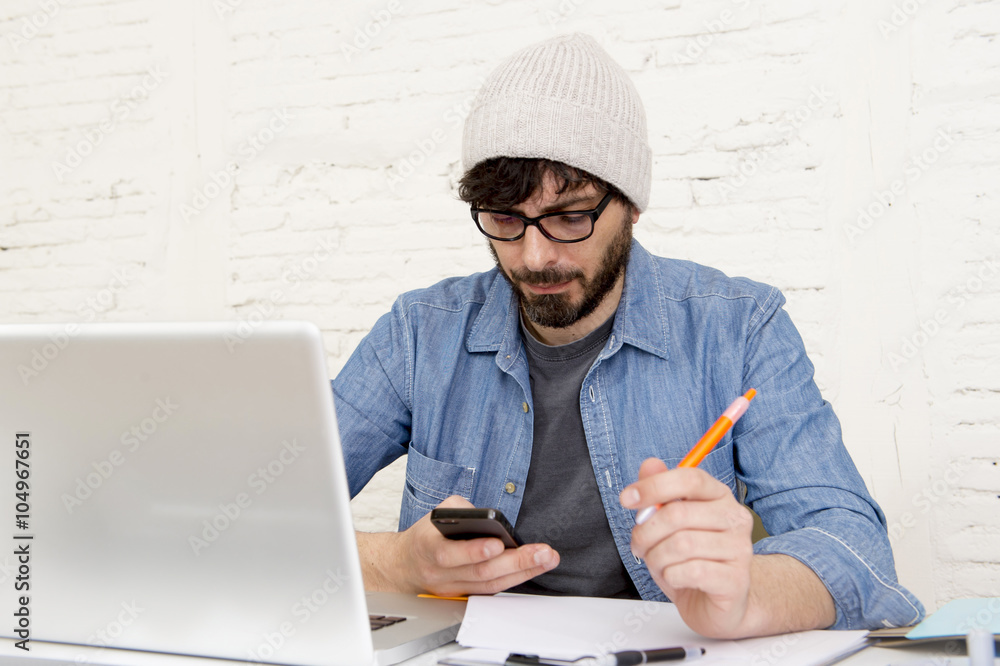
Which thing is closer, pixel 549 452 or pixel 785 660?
pixel 785 660

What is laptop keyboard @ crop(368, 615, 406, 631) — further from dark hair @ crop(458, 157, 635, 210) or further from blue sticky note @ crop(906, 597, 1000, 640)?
dark hair @ crop(458, 157, 635, 210)

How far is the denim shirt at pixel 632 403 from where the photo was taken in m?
1.23

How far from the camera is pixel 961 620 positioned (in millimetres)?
827

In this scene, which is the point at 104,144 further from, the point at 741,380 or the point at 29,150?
the point at 741,380

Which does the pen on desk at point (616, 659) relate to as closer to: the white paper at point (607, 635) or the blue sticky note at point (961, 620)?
the white paper at point (607, 635)

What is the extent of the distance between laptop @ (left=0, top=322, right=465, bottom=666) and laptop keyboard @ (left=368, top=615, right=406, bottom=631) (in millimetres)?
87

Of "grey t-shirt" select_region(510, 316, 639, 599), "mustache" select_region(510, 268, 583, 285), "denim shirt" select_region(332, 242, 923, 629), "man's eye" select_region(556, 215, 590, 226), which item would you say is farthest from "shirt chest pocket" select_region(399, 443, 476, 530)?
"man's eye" select_region(556, 215, 590, 226)

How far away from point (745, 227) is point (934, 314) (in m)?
0.47

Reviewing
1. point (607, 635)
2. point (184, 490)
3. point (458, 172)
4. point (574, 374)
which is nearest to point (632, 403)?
point (574, 374)

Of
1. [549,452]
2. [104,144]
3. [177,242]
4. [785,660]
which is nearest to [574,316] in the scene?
[549,452]

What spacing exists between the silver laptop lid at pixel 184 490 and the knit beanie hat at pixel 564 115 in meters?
0.78

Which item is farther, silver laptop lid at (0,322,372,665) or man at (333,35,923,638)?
man at (333,35,923,638)

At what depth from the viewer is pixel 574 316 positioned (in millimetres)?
1425

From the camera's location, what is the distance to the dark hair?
Answer: 133cm
